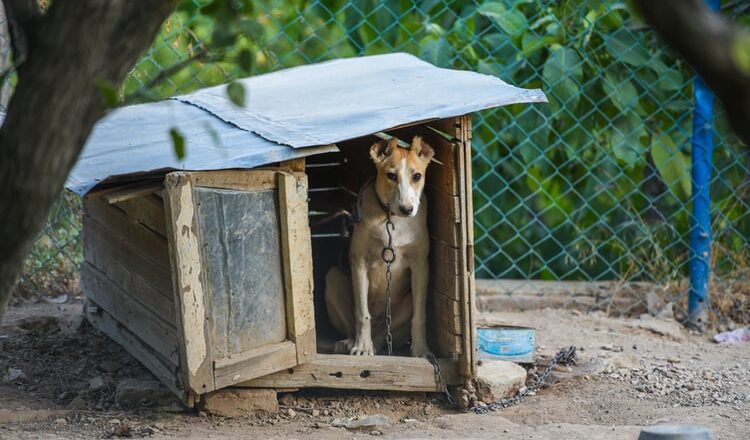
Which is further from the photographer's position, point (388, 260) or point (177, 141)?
point (388, 260)

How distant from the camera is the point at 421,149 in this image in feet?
14.3

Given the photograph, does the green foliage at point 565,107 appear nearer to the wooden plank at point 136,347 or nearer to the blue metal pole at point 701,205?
the blue metal pole at point 701,205

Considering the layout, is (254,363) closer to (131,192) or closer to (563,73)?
(131,192)

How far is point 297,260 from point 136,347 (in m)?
0.94

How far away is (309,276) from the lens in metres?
4.07

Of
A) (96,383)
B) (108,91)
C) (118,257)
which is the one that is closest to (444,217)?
(118,257)

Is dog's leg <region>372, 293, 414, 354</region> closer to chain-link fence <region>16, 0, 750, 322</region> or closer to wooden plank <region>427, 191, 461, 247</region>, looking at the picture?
wooden plank <region>427, 191, 461, 247</region>

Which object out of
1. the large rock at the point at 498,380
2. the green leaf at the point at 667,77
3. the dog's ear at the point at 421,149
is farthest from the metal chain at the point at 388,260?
the green leaf at the point at 667,77

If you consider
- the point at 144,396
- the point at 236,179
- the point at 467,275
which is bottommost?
the point at 144,396

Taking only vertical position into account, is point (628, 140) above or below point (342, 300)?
above

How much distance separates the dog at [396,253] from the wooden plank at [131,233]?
987 millimetres

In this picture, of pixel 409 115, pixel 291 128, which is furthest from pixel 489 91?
pixel 291 128

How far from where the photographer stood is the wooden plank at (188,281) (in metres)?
3.67

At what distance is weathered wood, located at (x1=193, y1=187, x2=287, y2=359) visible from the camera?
3.81 metres
